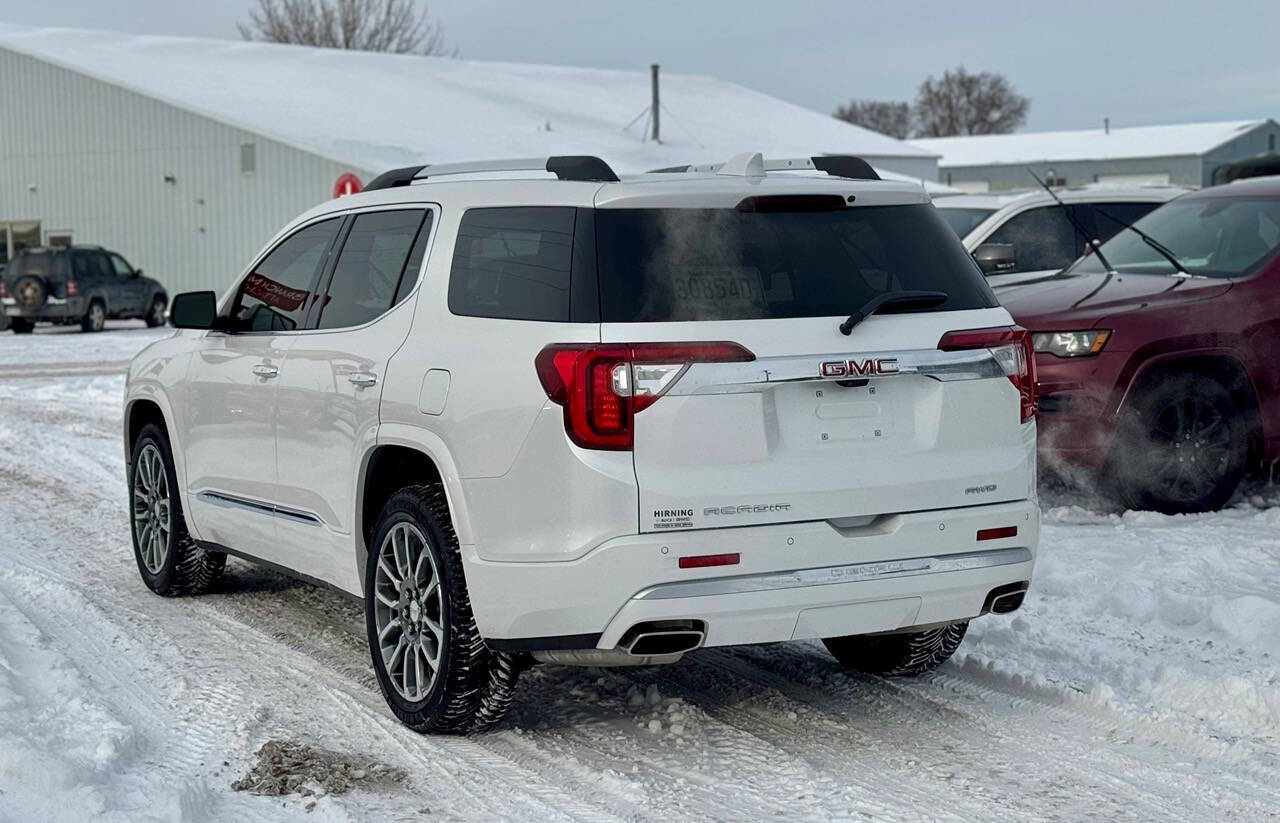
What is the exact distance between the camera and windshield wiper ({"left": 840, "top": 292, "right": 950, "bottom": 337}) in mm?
5047

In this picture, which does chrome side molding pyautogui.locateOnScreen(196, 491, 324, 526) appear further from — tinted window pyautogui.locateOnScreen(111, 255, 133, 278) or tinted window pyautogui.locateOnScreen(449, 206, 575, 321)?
tinted window pyautogui.locateOnScreen(111, 255, 133, 278)

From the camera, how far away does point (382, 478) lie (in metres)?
5.86

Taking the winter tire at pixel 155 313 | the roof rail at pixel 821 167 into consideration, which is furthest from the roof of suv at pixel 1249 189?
the winter tire at pixel 155 313

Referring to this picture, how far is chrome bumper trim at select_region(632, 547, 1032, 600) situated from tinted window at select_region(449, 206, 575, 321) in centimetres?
88

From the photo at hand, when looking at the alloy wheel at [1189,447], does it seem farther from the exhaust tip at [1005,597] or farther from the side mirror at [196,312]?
the side mirror at [196,312]

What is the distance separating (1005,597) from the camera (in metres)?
5.38

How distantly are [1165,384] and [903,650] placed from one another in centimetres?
383

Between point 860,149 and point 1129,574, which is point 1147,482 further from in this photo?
point 860,149

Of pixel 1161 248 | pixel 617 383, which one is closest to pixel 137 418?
pixel 617 383

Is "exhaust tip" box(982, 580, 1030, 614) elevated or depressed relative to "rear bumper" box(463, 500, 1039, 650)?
depressed

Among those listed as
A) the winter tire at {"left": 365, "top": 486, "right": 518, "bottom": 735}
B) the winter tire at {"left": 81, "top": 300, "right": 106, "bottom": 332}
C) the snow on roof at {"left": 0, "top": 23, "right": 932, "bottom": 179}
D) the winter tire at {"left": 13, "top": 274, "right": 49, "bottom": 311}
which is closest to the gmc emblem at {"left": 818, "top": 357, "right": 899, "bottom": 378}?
the winter tire at {"left": 365, "top": 486, "right": 518, "bottom": 735}

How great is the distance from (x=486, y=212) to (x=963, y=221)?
9903 mm

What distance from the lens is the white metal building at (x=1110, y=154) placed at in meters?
71.2

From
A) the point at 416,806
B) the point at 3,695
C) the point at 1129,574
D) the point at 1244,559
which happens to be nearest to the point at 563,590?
the point at 416,806
